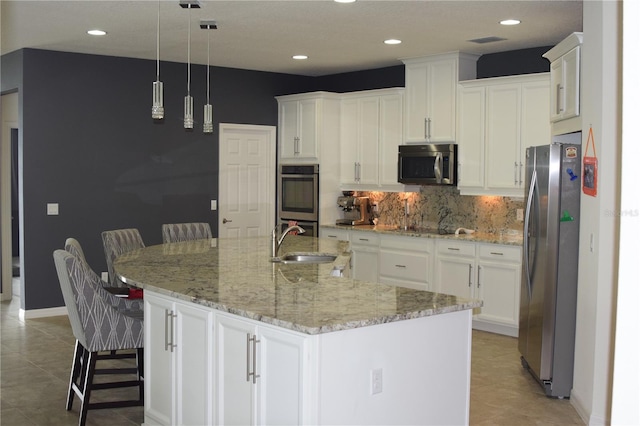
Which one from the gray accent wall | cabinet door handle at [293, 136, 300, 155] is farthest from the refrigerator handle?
cabinet door handle at [293, 136, 300, 155]

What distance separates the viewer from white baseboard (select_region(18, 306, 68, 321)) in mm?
7309

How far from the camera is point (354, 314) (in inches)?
119

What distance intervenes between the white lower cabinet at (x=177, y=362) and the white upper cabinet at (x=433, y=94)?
427cm

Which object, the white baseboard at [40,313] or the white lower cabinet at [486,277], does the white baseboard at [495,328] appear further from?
the white baseboard at [40,313]

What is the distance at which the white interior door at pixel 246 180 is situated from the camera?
28.4ft

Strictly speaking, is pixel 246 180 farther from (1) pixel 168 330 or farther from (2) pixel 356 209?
(1) pixel 168 330

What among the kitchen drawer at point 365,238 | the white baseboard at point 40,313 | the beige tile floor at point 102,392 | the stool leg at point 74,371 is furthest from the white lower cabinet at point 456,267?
the white baseboard at point 40,313

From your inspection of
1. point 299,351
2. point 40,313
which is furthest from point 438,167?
point 299,351

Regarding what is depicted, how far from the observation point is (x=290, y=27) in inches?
236

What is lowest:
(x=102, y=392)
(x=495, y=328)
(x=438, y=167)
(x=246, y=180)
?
(x=102, y=392)

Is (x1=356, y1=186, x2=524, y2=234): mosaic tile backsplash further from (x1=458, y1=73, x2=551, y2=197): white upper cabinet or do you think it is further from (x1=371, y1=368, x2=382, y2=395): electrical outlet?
(x1=371, y1=368, x2=382, y2=395): electrical outlet

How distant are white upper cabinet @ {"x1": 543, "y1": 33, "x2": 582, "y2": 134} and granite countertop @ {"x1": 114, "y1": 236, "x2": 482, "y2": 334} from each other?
1849mm

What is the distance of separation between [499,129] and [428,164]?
0.88 m

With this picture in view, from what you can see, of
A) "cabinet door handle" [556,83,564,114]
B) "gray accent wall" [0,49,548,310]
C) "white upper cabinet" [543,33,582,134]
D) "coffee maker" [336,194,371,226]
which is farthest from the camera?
"coffee maker" [336,194,371,226]
